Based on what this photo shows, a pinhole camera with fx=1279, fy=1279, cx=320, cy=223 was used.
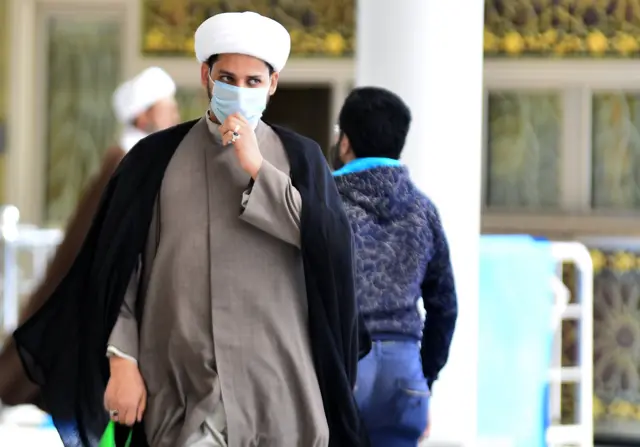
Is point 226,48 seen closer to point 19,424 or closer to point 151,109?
point 151,109

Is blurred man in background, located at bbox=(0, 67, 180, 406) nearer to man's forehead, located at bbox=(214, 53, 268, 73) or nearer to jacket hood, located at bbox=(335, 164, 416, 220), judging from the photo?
jacket hood, located at bbox=(335, 164, 416, 220)

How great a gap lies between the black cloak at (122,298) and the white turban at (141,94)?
1.82 meters

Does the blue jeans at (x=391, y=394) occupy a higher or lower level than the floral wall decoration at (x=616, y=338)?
higher

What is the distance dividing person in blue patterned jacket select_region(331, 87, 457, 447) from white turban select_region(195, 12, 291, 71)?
2.07 ft

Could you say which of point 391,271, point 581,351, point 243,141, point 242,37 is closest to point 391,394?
point 391,271

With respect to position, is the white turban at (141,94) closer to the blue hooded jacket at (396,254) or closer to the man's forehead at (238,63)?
the blue hooded jacket at (396,254)

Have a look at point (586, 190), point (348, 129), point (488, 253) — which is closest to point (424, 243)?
point (348, 129)

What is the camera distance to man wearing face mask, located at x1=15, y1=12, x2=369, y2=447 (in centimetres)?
204

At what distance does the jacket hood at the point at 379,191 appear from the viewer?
270cm

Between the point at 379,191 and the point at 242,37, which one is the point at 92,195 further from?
the point at 242,37

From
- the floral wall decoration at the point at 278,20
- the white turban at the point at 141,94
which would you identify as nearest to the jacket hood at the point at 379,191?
the white turban at the point at 141,94

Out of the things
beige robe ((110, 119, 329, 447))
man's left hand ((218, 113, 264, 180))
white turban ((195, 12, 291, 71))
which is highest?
white turban ((195, 12, 291, 71))

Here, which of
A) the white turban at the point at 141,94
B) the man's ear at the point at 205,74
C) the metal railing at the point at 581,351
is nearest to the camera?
the man's ear at the point at 205,74

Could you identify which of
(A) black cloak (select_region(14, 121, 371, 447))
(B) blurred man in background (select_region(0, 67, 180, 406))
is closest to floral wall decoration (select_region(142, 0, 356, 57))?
(B) blurred man in background (select_region(0, 67, 180, 406))
